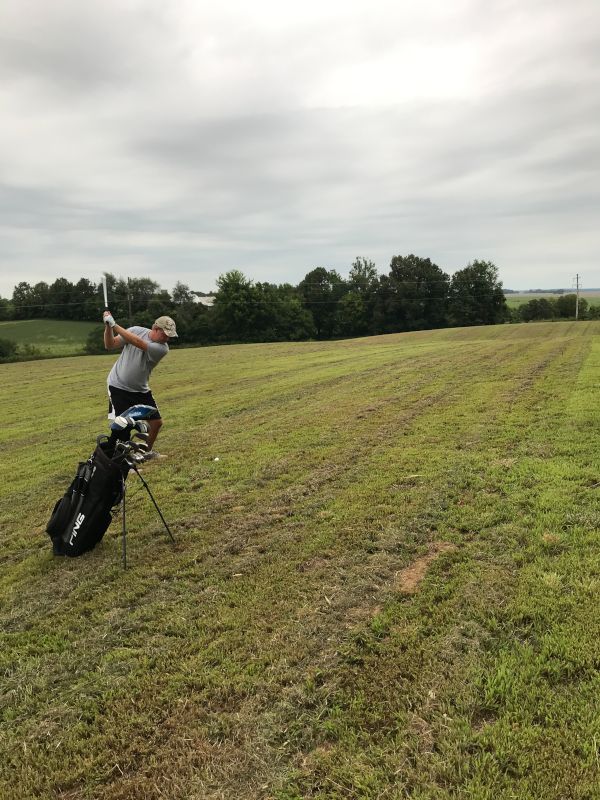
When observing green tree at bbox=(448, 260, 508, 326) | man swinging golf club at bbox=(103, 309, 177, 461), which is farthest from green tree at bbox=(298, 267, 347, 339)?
man swinging golf club at bbox=(103, 309, 177, 461)

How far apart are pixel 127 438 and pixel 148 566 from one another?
1.49 metres

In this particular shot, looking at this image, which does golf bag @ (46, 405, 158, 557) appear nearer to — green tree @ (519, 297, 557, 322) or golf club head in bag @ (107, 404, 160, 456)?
golf club head in bag @ (107, 404, 160, 456)

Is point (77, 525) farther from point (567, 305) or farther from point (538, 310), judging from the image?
point (567, 305)

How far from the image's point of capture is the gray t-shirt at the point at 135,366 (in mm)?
6449

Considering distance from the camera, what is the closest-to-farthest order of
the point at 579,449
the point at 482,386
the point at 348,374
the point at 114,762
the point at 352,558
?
the point at 114,762 < the point at 352,558 < the point at 579,449 < the point at 482,386 < the point at 348,374

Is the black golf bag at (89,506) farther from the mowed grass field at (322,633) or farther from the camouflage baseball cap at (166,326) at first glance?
the camouflage baseball cap at (166,326)

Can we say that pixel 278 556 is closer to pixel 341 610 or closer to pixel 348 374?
pixel 341 610

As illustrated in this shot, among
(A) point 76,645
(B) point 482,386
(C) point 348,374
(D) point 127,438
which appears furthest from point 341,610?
(C) point 348,374

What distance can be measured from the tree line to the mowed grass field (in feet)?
225

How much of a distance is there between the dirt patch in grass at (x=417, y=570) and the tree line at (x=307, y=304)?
231ft

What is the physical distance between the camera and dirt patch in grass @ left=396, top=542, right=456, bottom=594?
3773mm

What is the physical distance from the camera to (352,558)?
4266 millimetres

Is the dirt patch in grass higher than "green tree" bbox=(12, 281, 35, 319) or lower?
lower

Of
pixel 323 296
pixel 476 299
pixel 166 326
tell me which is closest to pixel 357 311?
pixel 323 296
